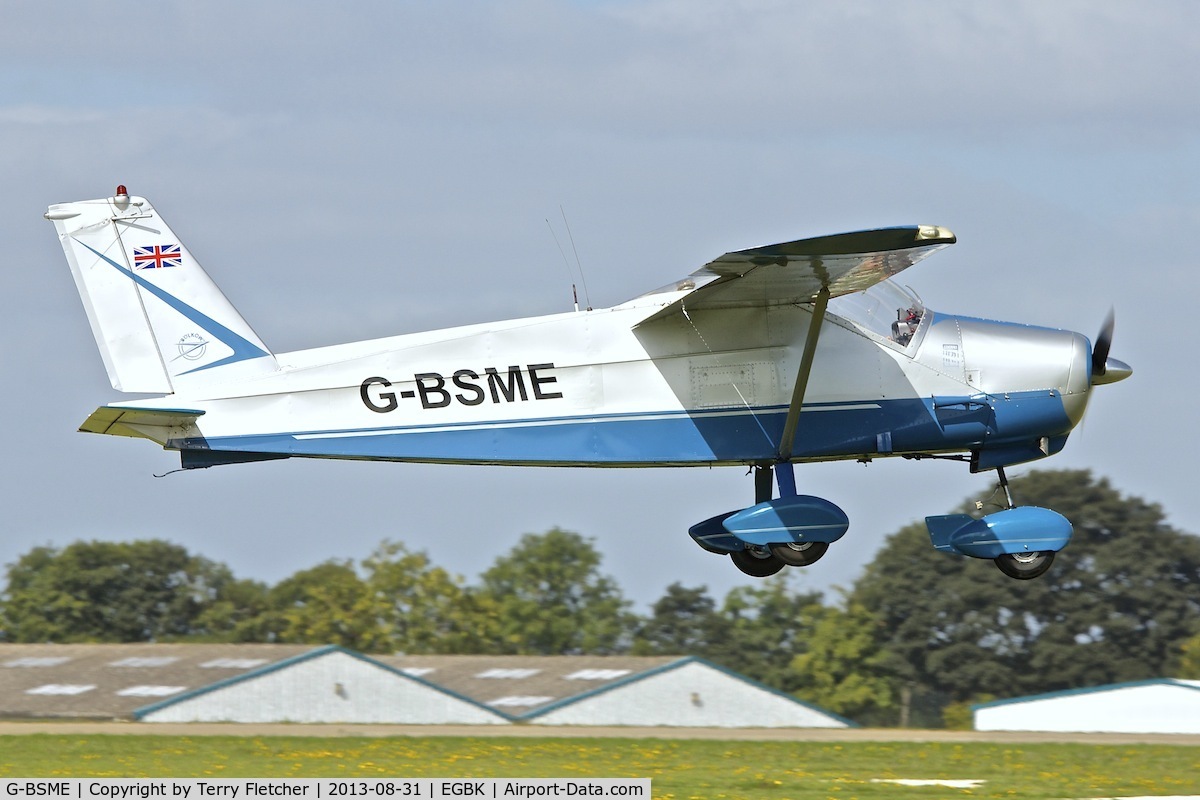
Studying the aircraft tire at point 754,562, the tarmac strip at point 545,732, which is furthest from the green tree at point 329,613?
the aircraft tire at point 754,562

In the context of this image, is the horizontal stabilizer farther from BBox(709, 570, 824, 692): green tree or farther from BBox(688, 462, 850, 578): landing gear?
BBox(709, 570, 824, 692): green tree

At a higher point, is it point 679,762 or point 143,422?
point 143,422

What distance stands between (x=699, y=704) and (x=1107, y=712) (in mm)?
11156

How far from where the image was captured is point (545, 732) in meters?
33.6

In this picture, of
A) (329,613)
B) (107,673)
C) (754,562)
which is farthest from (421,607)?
(754,562)

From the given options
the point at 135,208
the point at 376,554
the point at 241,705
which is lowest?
the point at 241,705

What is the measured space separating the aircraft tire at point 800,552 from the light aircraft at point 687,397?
0.05 ft

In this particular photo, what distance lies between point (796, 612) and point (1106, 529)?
49.9 feet

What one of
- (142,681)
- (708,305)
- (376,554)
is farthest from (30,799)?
(376,554)

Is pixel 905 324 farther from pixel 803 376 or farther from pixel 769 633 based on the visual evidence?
pixel 769 633

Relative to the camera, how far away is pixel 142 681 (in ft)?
127

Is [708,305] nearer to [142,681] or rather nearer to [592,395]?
[592,395]

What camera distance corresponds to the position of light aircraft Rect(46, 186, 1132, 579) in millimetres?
13445

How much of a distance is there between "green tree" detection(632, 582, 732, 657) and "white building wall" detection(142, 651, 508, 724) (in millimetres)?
22633
